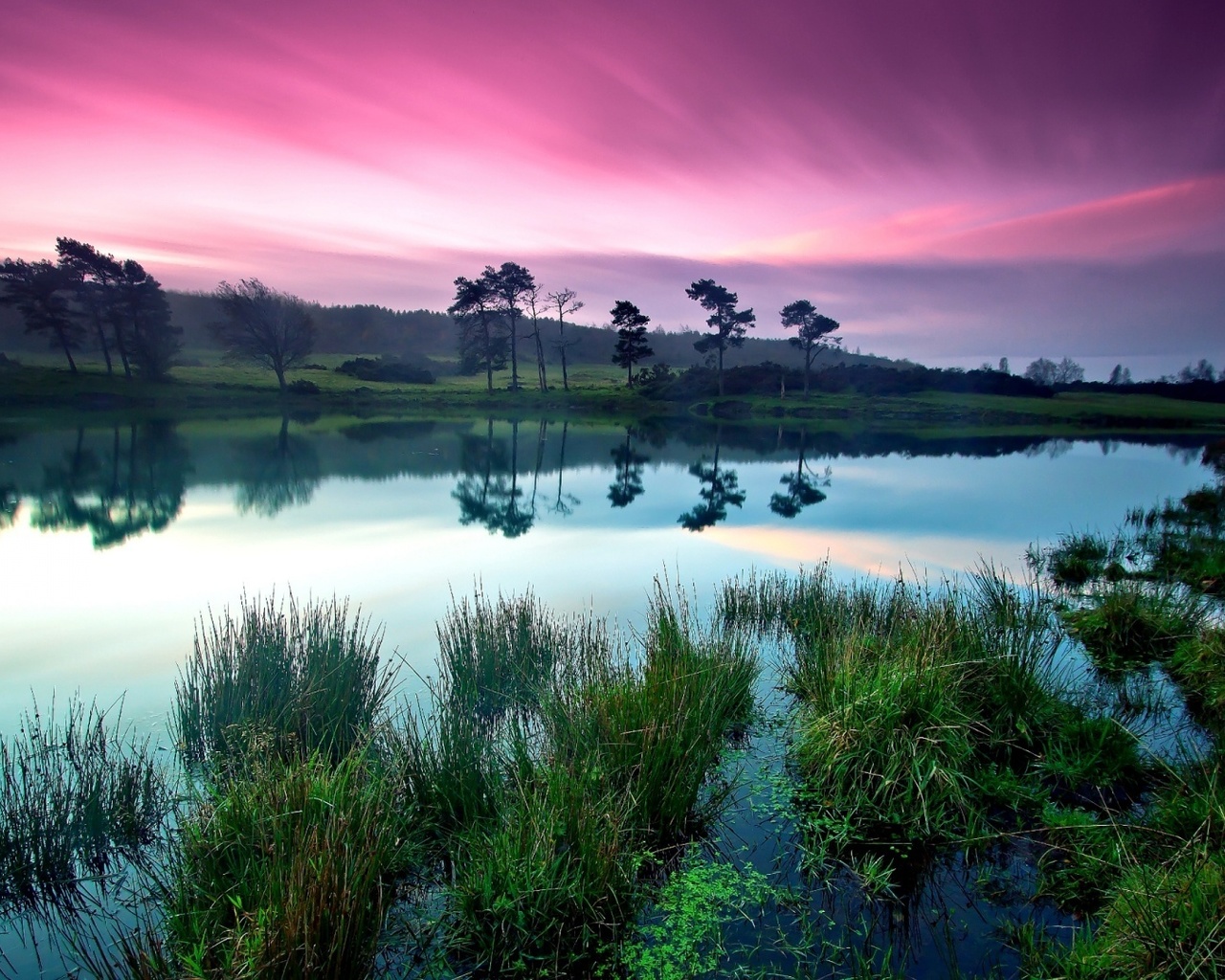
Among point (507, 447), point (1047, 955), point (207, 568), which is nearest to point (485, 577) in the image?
point (207, 568)

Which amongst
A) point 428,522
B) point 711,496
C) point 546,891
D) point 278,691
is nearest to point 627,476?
point 711,496

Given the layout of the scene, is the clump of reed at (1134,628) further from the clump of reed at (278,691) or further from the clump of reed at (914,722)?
the clump of reed at (278,691)

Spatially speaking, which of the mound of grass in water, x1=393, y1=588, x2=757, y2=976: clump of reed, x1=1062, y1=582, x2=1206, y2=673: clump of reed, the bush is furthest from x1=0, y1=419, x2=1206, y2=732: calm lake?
the bush

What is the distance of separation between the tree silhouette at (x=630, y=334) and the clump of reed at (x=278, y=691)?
66.6m

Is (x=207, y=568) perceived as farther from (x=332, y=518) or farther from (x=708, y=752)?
(x=708, y=752)

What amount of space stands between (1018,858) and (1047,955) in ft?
4.21

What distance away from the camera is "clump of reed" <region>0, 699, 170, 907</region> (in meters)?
4.46

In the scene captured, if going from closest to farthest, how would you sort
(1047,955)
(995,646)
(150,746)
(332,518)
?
(1047,955), (150,746), (995,646), (332,518)

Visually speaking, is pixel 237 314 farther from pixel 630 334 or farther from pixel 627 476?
pixel 627 476

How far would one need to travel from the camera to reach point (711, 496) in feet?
89.5

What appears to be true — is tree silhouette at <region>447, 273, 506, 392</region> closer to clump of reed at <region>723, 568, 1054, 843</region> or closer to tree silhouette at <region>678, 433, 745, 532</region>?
A: tree silhouette at <region>678, 433, 745, 532</region>

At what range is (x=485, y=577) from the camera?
14898mm

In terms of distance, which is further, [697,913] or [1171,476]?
[1171,476]

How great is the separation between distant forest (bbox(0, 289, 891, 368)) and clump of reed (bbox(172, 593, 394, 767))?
356ft
